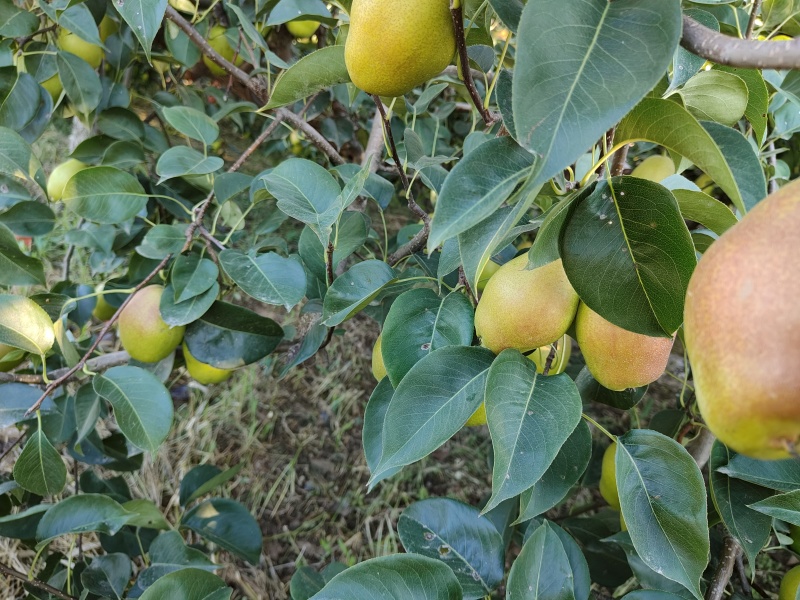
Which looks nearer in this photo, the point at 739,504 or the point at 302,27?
the point at 739,504

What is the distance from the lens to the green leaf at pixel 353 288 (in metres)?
0.57

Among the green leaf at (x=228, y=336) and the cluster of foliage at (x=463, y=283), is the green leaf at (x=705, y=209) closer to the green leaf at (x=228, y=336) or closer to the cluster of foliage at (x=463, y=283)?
the cluster of foliage at (x=463, y=283)

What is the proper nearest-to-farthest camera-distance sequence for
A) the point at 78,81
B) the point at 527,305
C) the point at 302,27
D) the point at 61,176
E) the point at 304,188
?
the point at 527,305
the point at 304,188
the point at 78,81
the point at 61,176
the point at 302,27

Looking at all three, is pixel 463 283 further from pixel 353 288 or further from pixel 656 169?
pixel 656 169

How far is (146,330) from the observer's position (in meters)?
0.80

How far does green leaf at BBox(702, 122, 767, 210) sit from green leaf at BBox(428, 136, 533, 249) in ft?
0.39

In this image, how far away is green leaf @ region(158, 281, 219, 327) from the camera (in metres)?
0.75

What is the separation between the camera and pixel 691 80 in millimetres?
479

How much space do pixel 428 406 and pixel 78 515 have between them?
53cm

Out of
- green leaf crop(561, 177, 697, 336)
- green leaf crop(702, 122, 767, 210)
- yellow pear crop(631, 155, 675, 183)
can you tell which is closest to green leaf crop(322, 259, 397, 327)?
green leaf crop(561, 177, 697, 336)

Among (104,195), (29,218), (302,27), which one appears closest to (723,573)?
(104,195)

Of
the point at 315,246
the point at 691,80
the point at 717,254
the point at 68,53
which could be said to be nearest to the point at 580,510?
the point at 315,246

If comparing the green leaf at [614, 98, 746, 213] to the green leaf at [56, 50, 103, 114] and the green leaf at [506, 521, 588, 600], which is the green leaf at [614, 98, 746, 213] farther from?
the green leaf at [56, 50, 103, 114]

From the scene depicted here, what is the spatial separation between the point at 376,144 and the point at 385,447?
2.41ft
